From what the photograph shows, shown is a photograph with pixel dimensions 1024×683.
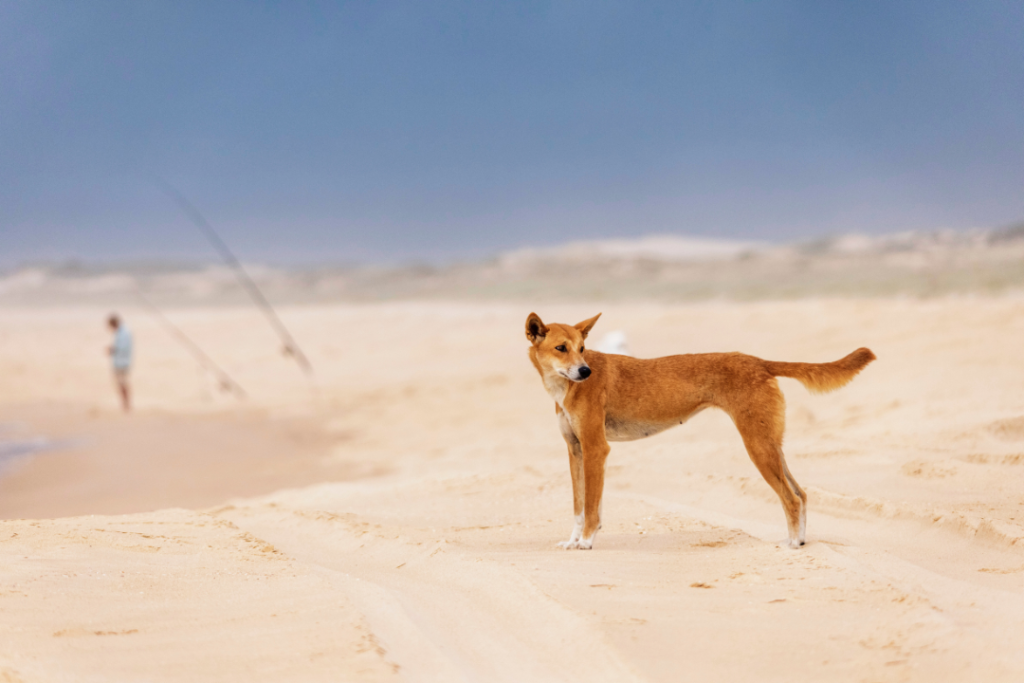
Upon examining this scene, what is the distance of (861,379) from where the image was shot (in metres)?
11.7

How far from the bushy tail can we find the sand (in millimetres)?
944

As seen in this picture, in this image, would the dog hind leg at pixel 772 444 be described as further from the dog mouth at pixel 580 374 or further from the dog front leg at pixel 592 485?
the dog mouth at pixel 580 374

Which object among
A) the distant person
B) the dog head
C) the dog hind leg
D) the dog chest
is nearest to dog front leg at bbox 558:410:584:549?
the dog chest

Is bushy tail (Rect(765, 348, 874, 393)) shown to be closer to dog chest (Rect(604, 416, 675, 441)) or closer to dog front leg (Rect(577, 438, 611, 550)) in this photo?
dog chest (Rect(604, 416, 675, 441))

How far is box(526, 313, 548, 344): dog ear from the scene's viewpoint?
16.4 feet

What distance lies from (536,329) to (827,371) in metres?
1.76

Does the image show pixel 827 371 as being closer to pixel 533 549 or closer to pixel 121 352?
pixel 533 549

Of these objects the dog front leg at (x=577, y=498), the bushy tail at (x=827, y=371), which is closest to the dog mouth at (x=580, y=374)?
the dog front leg at (x=577, y=498)

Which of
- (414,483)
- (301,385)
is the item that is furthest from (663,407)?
(301,385)

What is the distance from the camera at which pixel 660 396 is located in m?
5.21

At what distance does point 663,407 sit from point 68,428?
1385cm

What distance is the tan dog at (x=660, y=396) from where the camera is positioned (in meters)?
5.02

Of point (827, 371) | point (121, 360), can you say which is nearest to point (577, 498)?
point (827, 371)

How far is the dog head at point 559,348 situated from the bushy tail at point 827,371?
1147mm
